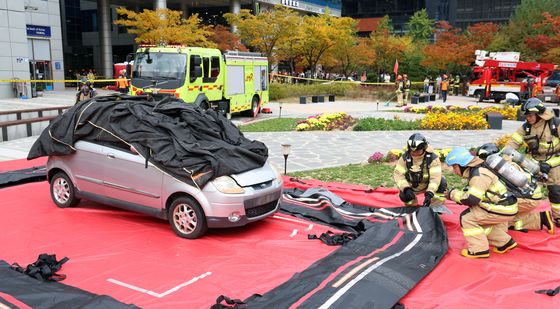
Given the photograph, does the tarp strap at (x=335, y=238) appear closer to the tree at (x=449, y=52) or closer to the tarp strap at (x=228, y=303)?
the tarp strap at (x=228, y=303)

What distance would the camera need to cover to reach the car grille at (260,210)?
6.41 metres

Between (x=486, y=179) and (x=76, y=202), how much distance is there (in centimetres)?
Result: 563

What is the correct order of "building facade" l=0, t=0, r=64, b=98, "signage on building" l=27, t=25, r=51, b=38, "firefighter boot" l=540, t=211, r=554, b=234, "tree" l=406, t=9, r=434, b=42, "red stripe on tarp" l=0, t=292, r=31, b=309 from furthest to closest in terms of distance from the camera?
"tree" l=406, t=9, r=434, b=42, "signage on building" l=27, t=25, r=51, b=38, "building facade" l=0, t=0, r=64, b=98, "firefighter boot" l=540, t=211, r=554, b=234, "red stripe on tarp" l=0, t=292, r=31, b=309

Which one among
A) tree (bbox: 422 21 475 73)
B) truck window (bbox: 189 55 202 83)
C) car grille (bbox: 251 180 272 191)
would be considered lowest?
car grille (bbox: 251 180 272 191)

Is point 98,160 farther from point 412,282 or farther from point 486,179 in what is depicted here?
point 486,179

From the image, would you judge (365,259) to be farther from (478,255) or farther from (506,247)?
(506,247)

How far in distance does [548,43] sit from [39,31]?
35.0 m

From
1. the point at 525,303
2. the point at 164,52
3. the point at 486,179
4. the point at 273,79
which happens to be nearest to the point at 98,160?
the point at 486,179

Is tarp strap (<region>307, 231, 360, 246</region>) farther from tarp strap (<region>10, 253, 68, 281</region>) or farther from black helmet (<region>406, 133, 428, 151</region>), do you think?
tarp strap (<region>10, 253, 68, 281</region>)

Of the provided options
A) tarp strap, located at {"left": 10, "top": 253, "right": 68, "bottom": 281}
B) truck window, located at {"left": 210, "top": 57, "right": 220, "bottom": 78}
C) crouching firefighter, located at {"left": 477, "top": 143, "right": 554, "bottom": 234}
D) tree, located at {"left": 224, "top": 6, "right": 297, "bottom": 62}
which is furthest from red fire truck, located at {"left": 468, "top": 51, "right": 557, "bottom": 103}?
tarp strap, located at {"left": 10, "top": 253, "right": 68, "bottom": 281}

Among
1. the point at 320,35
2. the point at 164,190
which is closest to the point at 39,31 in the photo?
the point at 320,35

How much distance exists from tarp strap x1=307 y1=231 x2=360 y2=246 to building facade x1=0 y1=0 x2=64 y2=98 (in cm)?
2697

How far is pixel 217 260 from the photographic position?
566 cm

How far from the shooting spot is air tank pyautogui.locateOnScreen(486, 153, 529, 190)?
575cm
